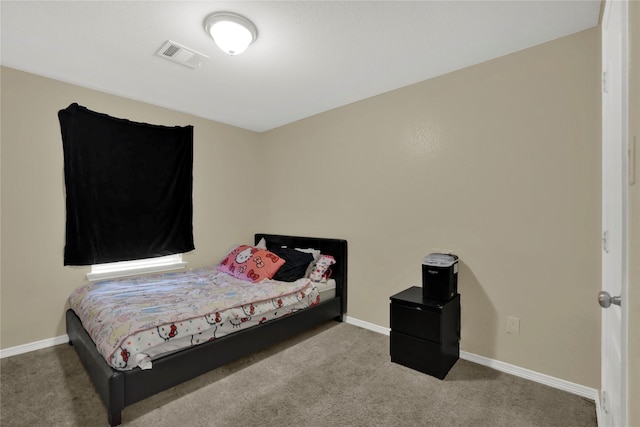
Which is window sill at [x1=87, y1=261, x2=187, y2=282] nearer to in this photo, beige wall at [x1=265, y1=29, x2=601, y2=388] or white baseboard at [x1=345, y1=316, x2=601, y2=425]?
beige wall at [x1=265, y1=29, x2=601, y2=388]

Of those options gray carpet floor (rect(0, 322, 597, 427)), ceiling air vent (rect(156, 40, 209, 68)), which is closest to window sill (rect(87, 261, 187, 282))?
gray carpet floor (rect(0, 322, 597, 427))

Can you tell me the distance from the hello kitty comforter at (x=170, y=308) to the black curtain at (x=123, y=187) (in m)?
0.38

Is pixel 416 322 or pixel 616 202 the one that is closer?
pixel 616 202

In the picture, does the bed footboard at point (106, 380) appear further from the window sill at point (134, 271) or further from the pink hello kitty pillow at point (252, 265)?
the pink hello kitty pillow at point (252, 265)

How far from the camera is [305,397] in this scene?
204 cm

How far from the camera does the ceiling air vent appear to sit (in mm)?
2230

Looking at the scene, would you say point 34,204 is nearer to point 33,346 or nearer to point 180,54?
point 33,346

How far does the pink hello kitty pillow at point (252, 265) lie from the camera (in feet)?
10.5

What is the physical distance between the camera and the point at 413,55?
2363 millimetres

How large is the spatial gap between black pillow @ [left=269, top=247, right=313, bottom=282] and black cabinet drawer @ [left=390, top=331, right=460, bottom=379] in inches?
45.0

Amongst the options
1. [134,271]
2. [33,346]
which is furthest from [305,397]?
[33,346]

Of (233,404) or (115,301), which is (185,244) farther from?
(233,404)

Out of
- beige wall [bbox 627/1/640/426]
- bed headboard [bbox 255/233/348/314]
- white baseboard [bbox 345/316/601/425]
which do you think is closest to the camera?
beige wall [bbox 627/1/640/426]

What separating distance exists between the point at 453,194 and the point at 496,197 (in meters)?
0.33
